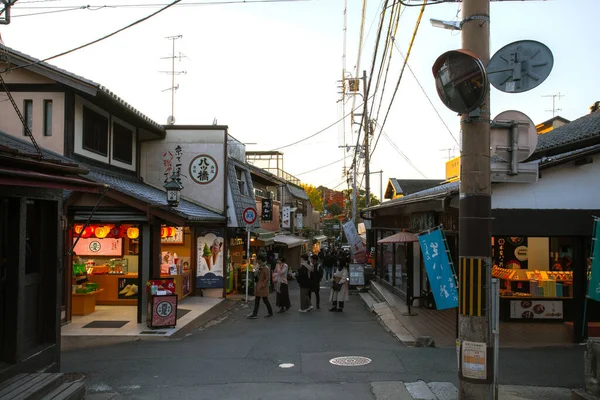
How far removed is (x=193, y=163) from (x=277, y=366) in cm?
1224

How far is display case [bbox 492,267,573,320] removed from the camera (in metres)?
13.2

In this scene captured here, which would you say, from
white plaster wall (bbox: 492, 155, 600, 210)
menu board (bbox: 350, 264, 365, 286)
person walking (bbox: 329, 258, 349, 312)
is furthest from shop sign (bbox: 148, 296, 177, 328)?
menu board (bbox: 350, 264, 365, 286)

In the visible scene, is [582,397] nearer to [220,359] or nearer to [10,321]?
[220,359]

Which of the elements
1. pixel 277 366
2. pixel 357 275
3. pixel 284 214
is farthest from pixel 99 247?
pixel 284 214

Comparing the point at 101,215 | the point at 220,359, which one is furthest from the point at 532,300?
the point at 101,215

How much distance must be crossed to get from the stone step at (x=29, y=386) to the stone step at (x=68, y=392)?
71 mm

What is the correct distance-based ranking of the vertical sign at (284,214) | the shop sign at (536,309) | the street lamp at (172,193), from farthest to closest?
the vertical sign at (284,214)
the street lamp at (172,193)
the shop sign at (536,309)

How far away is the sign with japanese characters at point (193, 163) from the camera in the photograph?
19422mm

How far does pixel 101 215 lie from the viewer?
520 inches

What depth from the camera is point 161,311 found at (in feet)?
40.7

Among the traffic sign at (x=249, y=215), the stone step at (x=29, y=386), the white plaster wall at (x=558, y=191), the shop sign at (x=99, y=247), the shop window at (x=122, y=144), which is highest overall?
the shop window at (x=122, y=144)

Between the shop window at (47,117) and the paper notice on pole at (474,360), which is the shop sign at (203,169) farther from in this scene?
the paper notice on pole at (474,360)

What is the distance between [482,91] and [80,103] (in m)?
11.8

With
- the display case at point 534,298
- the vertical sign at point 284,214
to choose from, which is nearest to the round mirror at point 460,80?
the display case at point 534,298
